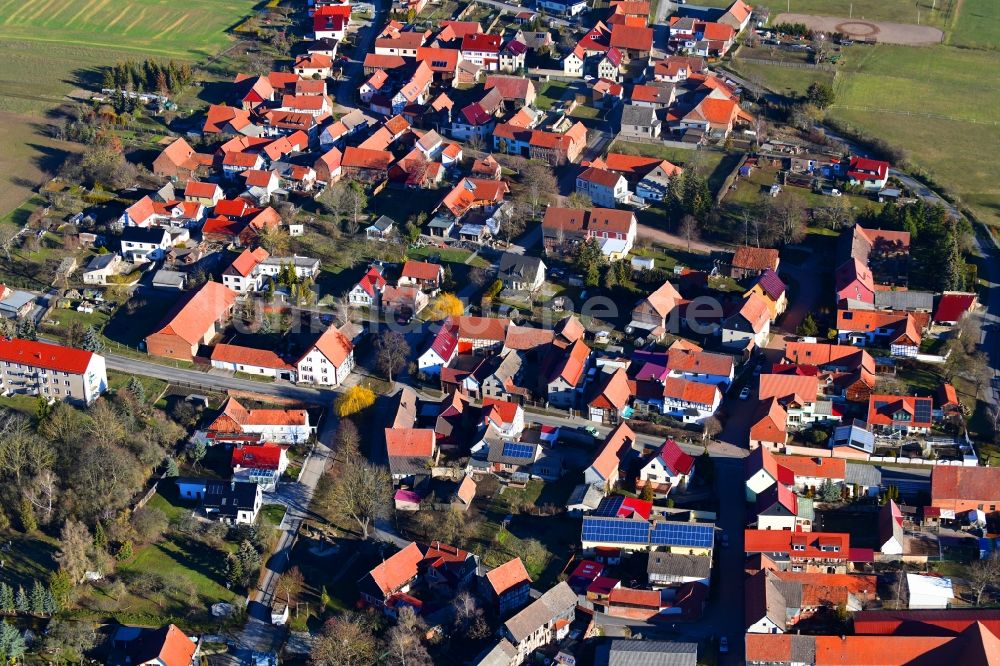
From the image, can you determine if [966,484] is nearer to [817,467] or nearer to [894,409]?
[894,409]

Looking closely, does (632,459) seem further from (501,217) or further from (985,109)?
(985,109)

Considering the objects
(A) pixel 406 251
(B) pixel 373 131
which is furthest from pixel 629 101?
(A) pixel 406 251

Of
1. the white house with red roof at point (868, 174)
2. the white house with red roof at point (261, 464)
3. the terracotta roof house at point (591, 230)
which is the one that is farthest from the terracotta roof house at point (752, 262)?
the white house with red roof at point (261, 464)

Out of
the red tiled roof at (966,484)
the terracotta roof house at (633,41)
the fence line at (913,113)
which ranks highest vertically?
the terracotta roof house at (633,41)

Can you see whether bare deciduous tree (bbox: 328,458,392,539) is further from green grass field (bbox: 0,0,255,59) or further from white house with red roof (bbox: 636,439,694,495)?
green grass field (bbox: 0,0,255,59)

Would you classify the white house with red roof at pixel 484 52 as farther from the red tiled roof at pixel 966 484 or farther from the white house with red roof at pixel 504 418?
the red tiled roof at pixel 966 484

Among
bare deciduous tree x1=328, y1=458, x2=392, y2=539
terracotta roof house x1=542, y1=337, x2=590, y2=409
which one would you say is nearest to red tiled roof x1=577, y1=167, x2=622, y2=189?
terracotta roof house x1=542, y1=337, x2=590, y2=409
